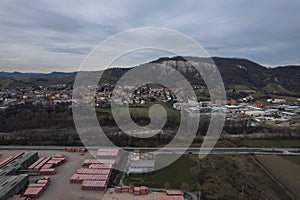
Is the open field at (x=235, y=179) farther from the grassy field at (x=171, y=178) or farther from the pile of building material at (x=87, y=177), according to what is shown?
the pile of building material at (x=87, y=177)

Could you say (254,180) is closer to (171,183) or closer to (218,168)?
(218,168)

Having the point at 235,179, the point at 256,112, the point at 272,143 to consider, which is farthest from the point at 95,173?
the point at 256,112

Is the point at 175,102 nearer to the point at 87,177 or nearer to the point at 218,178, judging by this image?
the point at 218,178

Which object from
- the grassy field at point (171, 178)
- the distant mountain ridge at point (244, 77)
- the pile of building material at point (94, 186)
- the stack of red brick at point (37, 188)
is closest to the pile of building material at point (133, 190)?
the pile of building material at point (94, 186)

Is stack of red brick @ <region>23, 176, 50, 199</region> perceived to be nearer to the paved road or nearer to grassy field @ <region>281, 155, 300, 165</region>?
the paved road

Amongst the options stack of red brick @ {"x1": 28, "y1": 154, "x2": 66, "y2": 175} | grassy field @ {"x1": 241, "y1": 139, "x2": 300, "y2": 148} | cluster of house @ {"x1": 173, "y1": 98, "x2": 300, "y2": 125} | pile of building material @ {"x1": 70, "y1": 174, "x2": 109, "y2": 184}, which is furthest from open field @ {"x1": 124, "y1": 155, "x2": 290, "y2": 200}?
cluster of house @ {"x1": 173, "y1": 98, "x2": 300, "y2": 125}
